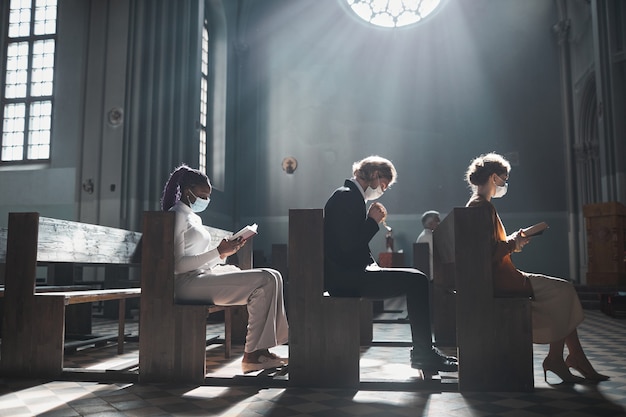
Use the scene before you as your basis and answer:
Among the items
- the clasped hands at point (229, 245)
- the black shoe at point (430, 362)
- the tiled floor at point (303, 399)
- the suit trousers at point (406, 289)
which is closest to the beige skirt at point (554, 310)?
the tiled floor at point (303, 399)

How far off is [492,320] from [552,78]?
12.2 m

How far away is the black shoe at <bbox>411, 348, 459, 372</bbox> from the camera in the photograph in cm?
347

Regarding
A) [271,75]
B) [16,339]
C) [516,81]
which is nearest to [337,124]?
[271,75]

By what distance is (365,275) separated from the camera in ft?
11.6

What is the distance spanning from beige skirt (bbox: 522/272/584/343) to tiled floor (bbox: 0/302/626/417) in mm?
302

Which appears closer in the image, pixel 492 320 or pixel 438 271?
pixel 492 320

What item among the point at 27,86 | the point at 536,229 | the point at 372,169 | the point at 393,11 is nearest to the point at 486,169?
the point at 536,229

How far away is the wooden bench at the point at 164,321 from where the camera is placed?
11.4 ft

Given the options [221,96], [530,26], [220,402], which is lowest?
[220,402]

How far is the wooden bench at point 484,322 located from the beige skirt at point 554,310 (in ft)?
0.61

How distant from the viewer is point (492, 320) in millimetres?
3297

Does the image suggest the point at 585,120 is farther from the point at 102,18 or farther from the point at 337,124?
Result: the point at 102,18

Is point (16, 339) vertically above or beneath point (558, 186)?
beneath

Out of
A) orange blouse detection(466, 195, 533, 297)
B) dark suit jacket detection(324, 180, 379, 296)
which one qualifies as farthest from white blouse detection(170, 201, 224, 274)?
orange blouse detection(466, 195, 533, 297)
